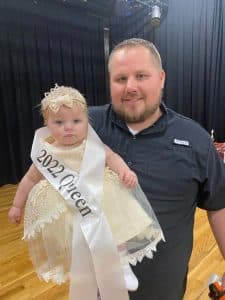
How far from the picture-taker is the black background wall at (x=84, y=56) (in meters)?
4.25

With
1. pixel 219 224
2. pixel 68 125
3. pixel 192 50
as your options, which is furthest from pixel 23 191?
pixel 192 50

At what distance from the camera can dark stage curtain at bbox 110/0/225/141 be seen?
5.27 metres

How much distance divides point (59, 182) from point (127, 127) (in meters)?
0.35

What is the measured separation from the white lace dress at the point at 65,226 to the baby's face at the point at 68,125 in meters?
0.16

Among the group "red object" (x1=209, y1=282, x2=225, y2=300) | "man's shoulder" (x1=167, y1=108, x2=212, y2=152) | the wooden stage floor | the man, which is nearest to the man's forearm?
the man

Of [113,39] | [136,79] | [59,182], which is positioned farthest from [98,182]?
[113,39]

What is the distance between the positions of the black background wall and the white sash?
11.6 ft

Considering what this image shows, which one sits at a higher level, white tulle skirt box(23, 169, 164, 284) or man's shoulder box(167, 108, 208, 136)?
man's shoulder box(167, 108, 208, 136)

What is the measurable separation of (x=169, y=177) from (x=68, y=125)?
0.43 m

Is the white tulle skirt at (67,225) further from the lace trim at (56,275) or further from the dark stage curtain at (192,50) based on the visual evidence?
the dark stage curtain at (192,50)

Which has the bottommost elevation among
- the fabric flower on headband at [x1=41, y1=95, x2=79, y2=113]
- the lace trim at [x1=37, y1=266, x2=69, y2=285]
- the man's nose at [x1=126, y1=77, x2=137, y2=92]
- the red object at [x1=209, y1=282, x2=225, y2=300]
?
the red object at [x1=209, y1=282, x2=225, y2=300]

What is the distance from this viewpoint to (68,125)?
1.00 metres

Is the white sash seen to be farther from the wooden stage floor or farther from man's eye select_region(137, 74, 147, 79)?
the wooden stage floor

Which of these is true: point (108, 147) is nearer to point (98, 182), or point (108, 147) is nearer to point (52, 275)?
point (98, 182)
